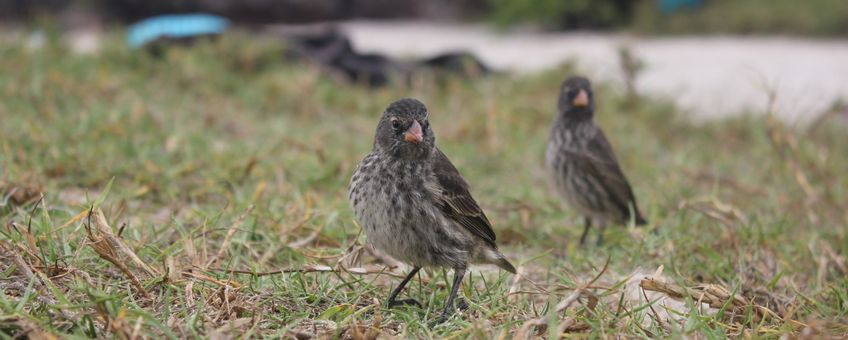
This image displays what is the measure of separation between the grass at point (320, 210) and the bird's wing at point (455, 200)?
8.5 inches

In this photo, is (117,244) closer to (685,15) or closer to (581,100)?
(581,100)

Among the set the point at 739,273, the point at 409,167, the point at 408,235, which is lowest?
the point at 739,273

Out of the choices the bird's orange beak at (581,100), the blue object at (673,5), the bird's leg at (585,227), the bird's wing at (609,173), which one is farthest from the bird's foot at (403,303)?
the blue object at (673,5)

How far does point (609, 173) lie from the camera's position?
220 inches

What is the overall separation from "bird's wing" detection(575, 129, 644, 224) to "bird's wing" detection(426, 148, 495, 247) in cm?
183

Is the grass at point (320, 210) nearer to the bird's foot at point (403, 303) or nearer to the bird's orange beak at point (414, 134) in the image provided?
the bird's foot at point (403, 303)

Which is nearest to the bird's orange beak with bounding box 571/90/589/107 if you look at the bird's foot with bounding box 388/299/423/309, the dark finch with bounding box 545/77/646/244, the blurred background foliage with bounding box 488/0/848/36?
the dark finch with bounding box 545/77/646/244

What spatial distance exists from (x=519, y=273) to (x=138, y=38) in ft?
24.9

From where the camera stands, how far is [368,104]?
27.5 ft

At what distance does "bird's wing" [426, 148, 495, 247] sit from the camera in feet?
12.1

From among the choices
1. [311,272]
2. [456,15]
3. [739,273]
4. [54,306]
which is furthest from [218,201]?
[456,15]

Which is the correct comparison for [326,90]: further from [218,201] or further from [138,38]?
[218,201]

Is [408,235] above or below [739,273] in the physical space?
above

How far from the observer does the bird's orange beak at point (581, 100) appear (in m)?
5.73
